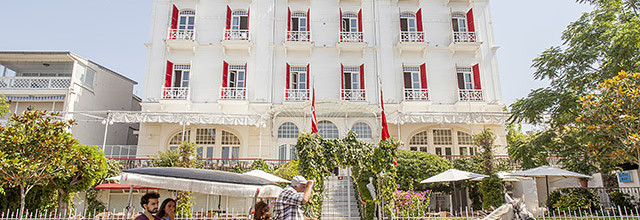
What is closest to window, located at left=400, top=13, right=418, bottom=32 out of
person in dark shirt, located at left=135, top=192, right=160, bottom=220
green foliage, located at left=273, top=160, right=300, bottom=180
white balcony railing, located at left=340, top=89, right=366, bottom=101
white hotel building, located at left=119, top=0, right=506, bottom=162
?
white hotel building, located at left=119, top=0, right=506, bottom=162

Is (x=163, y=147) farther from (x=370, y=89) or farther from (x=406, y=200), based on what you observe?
(x=406, y=200)

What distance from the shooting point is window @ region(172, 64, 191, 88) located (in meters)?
19.3

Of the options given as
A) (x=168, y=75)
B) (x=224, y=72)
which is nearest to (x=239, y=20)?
(x=224, y=72)

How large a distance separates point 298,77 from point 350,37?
354 cm

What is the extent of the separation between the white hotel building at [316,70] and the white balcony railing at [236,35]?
58 mm

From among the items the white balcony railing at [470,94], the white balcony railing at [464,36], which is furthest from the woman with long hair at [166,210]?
the white balcony railing at [464,36]

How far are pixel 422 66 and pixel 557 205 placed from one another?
9.37 meters

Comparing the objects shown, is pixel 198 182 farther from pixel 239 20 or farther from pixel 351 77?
pixel 239 20

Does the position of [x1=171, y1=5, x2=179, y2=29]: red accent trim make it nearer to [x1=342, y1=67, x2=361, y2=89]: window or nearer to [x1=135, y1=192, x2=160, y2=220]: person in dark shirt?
[x1=342, y1=67, x2=361, y2=89]: window

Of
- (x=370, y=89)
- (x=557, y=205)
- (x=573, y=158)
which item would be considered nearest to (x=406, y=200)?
(x=557, y=205)

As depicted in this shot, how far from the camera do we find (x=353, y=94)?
1927cm

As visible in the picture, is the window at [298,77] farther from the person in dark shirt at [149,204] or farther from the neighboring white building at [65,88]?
the person in dark shirt at [149,204]

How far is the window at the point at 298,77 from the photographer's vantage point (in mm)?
19578

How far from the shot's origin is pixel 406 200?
1141 centimetres
